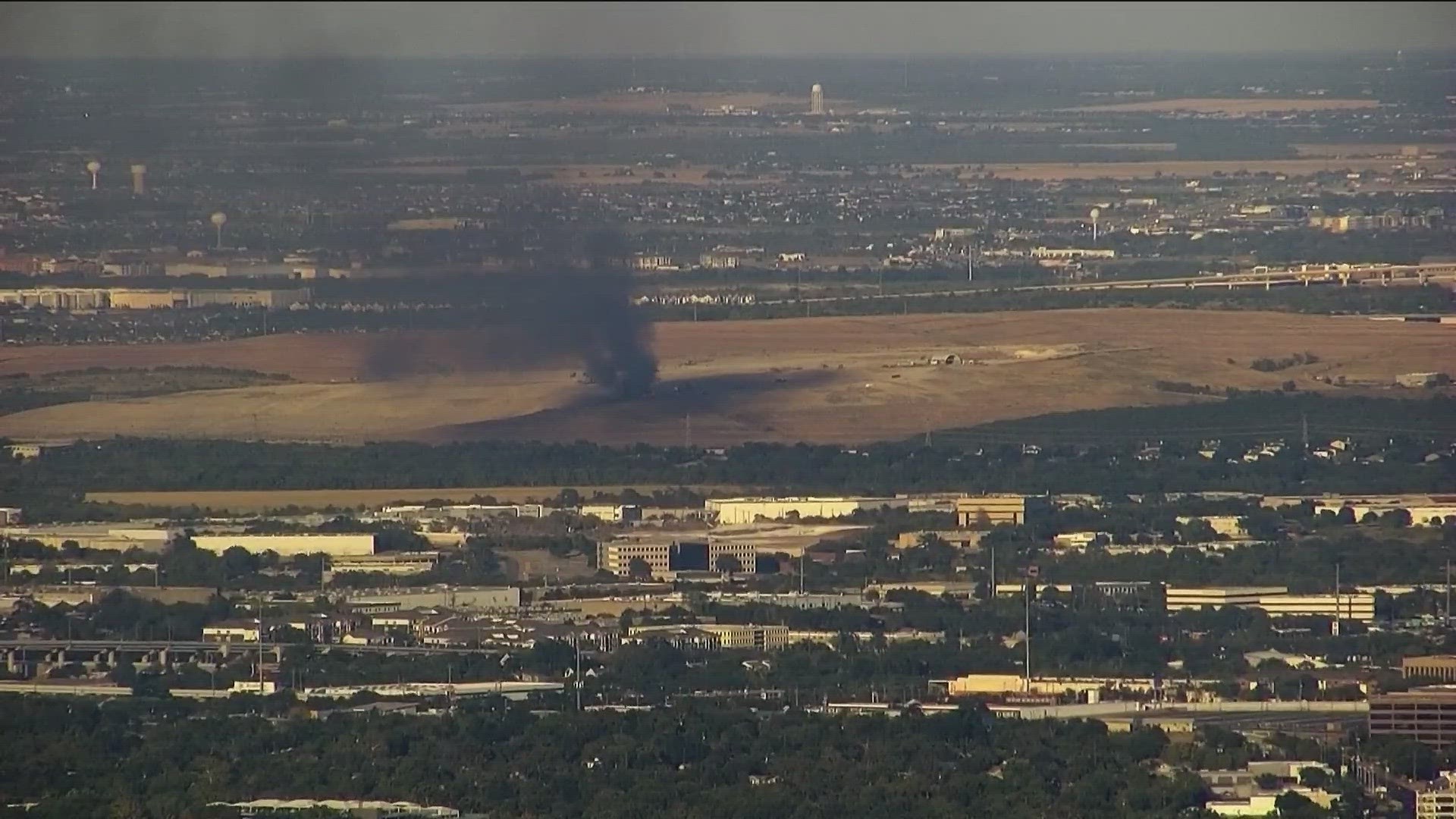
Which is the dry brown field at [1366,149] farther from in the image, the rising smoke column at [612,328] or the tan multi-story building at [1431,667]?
the tan multi-story building at [1431,667]

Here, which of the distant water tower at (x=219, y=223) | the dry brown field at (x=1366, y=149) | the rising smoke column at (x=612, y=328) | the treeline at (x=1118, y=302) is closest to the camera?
the rising smoke column at (x=612, y=328)

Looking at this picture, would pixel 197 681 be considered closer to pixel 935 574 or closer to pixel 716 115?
pixel 935 574

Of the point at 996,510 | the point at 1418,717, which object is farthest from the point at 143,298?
the point at 1418,717

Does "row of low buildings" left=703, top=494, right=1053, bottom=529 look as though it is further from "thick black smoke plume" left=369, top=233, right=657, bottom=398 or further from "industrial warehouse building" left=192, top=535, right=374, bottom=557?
"thick black smoke plume" left=369, top=233, right=657, bottom=398

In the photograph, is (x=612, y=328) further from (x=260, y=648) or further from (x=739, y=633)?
(x=260, y=648)

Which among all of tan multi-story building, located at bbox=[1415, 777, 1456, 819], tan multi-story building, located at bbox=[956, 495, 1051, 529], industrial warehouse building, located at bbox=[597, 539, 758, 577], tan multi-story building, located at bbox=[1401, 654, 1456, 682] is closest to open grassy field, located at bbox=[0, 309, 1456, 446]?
tan multi-story building, located at bbox=[956, 495, 1051, 529]

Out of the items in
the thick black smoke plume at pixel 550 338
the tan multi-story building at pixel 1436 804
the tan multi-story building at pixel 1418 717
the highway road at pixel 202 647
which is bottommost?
the tan multi-story building at pixel 1436 804

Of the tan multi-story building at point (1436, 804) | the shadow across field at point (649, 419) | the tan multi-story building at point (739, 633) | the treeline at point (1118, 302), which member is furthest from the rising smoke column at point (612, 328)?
the tan multi-story building at point (1436, 804)
